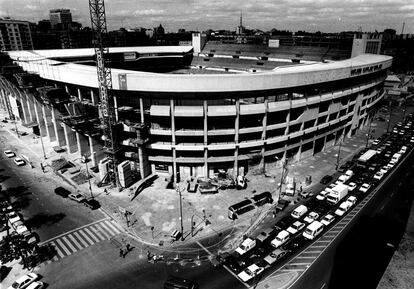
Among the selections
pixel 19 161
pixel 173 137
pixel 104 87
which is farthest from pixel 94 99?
pixel 19 161

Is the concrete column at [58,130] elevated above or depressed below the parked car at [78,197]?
above

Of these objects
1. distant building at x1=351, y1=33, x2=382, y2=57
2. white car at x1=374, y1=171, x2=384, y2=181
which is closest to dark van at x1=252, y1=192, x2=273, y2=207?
white car at x1=374, y1=171, x2=384, y2=181

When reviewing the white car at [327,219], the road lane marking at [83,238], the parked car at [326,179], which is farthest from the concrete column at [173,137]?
the parked car at [326,179]

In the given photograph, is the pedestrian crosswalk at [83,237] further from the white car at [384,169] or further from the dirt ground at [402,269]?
the white car at [384,169]

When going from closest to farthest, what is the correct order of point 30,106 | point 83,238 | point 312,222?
point 83,238, point 312,222, point 30,106

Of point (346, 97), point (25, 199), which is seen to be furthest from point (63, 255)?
point (346, 97)

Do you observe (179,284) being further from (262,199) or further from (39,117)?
(39,117)
